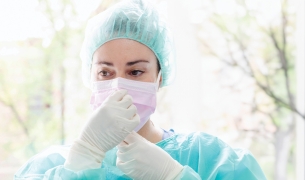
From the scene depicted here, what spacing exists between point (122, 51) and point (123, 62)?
0.14 feet

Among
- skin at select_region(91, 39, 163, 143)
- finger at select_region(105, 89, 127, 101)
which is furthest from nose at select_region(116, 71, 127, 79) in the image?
finger at select_region(105, 89, 127, 101)

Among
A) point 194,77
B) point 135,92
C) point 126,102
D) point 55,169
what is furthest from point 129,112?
point 194,77

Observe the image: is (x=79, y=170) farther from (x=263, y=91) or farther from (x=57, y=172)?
(x=263, y=91)

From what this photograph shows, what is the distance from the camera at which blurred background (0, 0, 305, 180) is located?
2.64 m

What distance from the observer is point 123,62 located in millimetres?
1396

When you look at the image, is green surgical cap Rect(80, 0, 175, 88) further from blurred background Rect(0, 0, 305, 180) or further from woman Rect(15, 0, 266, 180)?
blurred background Rect(0, 0, 305, 180)

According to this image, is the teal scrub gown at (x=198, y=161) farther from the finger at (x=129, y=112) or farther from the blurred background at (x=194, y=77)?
the blurred background at (x=194, y=77)

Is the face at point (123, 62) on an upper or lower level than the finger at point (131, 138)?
upper

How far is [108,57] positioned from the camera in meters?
1.42

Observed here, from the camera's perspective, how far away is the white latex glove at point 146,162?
1275 mm

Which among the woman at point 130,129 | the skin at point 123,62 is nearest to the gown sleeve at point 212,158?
the woman at point 130,129

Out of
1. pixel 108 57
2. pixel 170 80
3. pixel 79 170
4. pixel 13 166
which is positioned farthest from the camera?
pixel 13 166

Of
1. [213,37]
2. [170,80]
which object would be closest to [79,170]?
[170,80]

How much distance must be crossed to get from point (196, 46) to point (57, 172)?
66.0 inches
